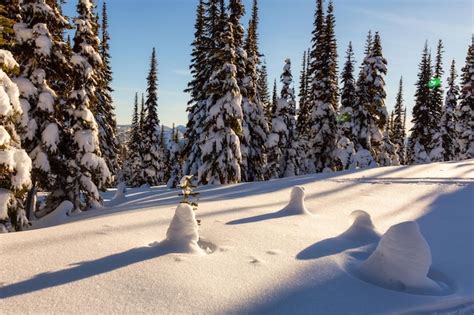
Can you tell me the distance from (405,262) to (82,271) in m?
4.81

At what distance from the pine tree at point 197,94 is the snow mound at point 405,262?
20.1 meters

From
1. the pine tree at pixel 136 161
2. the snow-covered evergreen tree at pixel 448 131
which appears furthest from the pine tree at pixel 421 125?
the pine tree at pixel 136 161

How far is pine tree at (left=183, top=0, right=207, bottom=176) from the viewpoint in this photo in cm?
2597

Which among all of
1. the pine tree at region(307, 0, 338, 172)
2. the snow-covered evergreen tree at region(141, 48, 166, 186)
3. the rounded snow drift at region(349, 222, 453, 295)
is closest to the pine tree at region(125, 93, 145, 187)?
the snow-covered evergreen tree at region(141, 48, 166, 186)

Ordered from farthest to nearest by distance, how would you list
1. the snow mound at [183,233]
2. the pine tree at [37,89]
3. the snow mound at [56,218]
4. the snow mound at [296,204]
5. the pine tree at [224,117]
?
the pine tree at [224,117] < the pine tree at [37,89] < the snow mound at [56,218] < the snow mound at [296,204] < the snow mound at [183,233]

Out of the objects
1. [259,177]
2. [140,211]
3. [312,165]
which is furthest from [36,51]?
[312,165]

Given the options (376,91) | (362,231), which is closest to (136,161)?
(376,91)

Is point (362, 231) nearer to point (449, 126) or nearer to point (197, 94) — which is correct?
point (197, 94)

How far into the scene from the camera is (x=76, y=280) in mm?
4844

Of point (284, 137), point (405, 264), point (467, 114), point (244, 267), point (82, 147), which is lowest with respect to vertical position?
point (244, 267)

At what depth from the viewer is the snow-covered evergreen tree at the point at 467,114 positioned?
109 feet

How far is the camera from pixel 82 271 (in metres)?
5.13

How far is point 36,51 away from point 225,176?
452 inches

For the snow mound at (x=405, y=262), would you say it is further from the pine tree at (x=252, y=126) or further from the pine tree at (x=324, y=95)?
the pine tree at (x=324, y=95)
